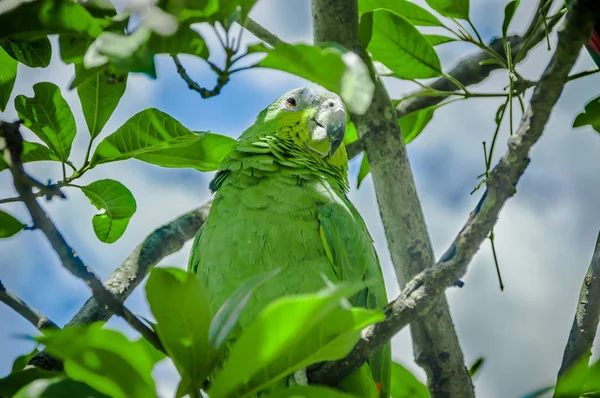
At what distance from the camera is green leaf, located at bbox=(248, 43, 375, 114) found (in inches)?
37.3

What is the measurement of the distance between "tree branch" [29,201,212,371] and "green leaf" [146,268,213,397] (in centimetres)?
105

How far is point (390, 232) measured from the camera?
2389mm

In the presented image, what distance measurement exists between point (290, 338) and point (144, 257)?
5.07 feet

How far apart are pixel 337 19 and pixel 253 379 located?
66.3 inches

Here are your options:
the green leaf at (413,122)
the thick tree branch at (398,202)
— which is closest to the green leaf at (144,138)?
the thick tree branch at (398,202)

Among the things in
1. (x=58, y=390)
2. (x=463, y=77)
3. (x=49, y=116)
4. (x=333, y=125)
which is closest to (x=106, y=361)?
(x=58, y=390)

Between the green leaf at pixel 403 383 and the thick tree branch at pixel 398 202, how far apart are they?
0.09 m

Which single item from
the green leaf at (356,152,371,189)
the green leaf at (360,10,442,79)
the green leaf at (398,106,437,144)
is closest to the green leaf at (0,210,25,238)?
the green leaf at (360,10,442,79)

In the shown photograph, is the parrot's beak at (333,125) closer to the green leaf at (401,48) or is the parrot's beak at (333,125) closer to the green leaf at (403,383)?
the green leaf at (401,48)

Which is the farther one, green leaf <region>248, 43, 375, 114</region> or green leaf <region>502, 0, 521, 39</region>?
green leaf <region>502, 0, 521, 39</region>

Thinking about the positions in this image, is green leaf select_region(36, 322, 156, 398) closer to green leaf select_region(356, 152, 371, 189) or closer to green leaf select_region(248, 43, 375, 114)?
green leaf select_region(248, 43, 375, 114)

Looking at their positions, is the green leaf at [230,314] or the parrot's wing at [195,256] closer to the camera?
the green leaf at [230,314]

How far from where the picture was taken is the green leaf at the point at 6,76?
174 centimetres

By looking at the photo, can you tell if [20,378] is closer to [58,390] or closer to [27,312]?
[27,312]
